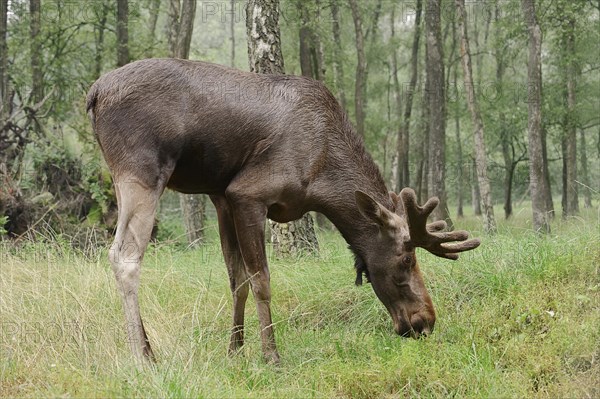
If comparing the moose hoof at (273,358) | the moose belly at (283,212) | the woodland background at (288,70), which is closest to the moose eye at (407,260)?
the moose belly at (283,212)

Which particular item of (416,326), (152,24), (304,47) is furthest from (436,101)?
(152,24)

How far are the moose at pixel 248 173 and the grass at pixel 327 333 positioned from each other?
36 cm

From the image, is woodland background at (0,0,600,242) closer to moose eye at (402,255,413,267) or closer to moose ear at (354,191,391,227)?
moose eye at (402,255,413,267)

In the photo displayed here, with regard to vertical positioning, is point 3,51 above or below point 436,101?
above

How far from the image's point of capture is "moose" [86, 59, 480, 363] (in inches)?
209

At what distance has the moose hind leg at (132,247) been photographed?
519 cm

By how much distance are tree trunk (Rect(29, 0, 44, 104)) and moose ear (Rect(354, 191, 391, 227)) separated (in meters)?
16.4

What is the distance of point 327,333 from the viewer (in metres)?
6.42

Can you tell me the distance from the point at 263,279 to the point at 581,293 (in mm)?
3028

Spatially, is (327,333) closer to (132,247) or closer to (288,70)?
(132,247)

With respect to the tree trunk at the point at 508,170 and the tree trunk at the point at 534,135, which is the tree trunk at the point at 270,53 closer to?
the tree trunk at the point at 534,135

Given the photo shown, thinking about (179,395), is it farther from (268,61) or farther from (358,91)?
(358,91)

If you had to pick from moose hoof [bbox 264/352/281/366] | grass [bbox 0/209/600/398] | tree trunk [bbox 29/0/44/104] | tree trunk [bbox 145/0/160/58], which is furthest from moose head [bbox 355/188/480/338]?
tree trunk [bbox 29/0/44/104]

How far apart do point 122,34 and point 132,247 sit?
15806 mm
